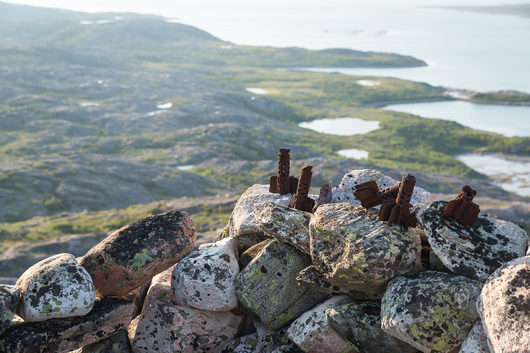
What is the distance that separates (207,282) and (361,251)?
9.47 ft

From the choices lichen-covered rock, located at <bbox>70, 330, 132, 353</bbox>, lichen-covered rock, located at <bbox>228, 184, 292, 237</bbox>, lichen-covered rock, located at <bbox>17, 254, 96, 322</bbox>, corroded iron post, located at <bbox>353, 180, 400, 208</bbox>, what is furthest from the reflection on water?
lichen-covered rock, located at <bbox>17, 254, 96, 322</bbox>

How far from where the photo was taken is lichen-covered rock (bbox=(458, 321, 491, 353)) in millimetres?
6742

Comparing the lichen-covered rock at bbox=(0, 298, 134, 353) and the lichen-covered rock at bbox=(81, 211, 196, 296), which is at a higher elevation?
the lichen-covered rock at bbox=(81, 211, 196, 296)

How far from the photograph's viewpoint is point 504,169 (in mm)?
150250

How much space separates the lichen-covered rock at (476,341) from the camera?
6742 mm

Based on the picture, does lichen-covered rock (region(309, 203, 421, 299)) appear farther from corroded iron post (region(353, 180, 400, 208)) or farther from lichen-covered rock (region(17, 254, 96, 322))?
lichen-covered rock (region(17, 254, 96, 322))

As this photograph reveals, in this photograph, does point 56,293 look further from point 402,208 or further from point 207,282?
point 402,208

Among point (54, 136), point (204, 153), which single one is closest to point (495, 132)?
point (204, 153)

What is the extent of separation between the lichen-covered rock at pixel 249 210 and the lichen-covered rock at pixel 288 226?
99cm

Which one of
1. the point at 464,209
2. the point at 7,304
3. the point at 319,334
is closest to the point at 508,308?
the point at 464,209

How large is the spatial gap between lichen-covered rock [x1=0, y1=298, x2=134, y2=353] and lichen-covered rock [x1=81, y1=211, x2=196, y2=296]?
0.36 m

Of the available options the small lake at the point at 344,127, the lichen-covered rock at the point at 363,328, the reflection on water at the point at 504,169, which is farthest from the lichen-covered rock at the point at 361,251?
the small lake at the point at 344,127

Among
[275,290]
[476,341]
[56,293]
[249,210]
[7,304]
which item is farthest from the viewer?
[249,210]

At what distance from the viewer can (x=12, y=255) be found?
67562 mm
